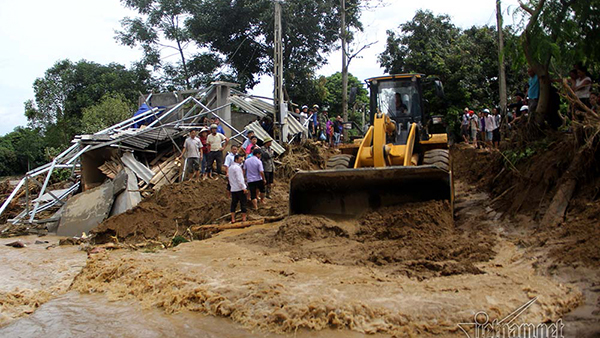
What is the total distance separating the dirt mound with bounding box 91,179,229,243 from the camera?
11.3 metres

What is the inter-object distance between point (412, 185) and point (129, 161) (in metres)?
9.08

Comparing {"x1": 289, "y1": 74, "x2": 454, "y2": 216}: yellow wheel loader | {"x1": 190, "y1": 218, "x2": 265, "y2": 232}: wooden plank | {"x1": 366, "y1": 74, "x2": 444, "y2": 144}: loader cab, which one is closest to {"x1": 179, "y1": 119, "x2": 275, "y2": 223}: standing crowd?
{"x1": 190, "y1": 218, "x2": 265, "y2": 232}: wooden plank

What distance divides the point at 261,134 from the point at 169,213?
20.1ft

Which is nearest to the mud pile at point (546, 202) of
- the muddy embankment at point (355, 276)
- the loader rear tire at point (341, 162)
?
the muddy embankment at point (355, 276)

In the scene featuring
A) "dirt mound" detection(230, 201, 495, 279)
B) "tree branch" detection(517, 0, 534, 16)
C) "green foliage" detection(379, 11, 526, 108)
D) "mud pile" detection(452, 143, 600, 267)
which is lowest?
"dirt mound" detection(230, 201, 495, 279)

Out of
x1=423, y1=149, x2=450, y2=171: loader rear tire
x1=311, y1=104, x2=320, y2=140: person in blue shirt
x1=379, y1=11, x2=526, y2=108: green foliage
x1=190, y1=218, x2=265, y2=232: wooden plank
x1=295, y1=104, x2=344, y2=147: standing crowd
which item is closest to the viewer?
x1=423, y1=149, x2=450, y2=171: loader rear tire

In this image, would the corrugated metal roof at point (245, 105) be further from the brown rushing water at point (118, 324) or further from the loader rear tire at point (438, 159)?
the brown rushing water at point (118, 324)

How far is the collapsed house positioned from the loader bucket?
620 cm

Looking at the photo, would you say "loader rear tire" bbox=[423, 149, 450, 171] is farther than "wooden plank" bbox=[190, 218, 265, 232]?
No

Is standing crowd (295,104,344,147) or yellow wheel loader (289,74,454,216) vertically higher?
standing crowd (295,104,344,147)

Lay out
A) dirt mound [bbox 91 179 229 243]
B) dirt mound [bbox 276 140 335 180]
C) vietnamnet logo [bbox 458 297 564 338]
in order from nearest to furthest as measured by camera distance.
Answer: vietnamnet logo [bbox 458 297 564 338] → dirt mound [bbox 91 179 229 243] → dirt mound [bbox 276 140 335 180]

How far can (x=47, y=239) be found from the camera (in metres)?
12.1

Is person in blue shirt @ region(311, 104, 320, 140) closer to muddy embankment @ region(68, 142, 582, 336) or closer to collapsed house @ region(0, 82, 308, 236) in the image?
collapsed house @ region(0, 82, 308, 236)

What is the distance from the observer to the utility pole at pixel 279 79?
1777cm
